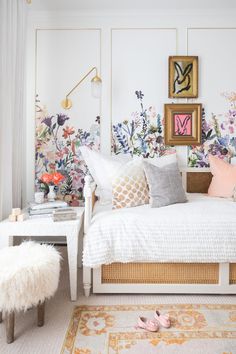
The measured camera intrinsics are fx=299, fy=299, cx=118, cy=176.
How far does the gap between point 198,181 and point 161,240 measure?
1.21 m

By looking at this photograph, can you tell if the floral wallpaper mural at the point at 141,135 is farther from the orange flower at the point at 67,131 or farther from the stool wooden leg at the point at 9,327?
the stool wooden leg at the point at 9,327

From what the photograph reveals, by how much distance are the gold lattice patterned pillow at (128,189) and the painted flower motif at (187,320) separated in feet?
2.87

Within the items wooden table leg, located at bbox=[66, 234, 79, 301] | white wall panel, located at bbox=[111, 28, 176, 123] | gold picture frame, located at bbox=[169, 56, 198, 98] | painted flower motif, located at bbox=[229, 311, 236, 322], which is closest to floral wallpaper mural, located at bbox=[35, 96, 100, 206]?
white wall panel, located at bbox=[111, 28, 176, 123]

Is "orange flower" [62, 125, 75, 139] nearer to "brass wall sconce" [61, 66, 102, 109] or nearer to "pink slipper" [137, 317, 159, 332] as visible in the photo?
"brass wall sconce" [61, 66, 102, 109]

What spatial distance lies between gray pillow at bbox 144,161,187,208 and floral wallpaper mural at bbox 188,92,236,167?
2.06ft

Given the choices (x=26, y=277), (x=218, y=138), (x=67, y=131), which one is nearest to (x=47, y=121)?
(x=67, y=131)

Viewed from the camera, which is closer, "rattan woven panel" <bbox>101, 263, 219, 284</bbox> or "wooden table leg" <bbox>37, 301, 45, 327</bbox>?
"wooden table leg" <bbox>37, 301, 45, 327</bbox>

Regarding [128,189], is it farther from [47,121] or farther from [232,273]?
[47,121]

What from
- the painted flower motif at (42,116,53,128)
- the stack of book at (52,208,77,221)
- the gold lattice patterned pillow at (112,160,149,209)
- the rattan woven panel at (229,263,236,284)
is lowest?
the rattan woven panel at (229,263,236,284)

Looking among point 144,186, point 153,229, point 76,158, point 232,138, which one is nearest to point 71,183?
point 76,158

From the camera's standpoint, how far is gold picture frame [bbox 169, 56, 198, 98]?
299cm

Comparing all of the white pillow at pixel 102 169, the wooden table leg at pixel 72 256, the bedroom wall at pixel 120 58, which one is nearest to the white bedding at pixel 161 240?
the wooden table leg at pixel 72 256

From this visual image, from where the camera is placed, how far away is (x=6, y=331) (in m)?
1.61

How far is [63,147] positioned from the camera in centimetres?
308
